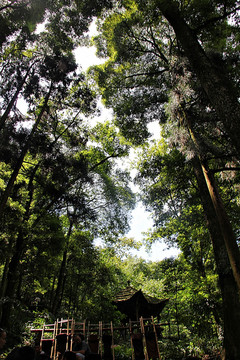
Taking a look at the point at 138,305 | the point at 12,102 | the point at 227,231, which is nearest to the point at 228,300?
the point at 227,231

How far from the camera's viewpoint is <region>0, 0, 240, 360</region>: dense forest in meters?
5.14

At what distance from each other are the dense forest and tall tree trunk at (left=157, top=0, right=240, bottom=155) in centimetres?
3

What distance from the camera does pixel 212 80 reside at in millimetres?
3977

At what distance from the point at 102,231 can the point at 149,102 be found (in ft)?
33.1

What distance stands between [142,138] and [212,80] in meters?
6.08

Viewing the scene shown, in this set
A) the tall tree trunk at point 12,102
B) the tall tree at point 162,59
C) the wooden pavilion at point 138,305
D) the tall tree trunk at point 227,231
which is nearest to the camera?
the tall tree trunk at point 227,231

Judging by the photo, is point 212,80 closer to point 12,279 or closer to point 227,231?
point 227,231

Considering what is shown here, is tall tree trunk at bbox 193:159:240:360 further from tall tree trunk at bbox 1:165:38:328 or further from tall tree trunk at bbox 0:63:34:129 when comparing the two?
tall tree trunk at bbox 0:63:34:129

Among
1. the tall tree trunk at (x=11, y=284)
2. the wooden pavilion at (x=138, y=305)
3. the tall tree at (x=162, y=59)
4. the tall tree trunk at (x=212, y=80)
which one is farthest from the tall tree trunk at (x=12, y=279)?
the tall tree trunk at (x=212, y=80)

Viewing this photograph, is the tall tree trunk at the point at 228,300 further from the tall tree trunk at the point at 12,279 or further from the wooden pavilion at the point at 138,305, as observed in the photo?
the tall tree trunk at the point at 12,279

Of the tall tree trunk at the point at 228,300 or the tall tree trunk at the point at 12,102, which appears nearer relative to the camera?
the tall tree trunk at the point at 228,300

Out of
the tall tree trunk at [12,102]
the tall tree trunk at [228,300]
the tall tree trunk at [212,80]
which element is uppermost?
the tall tree trunk at [12,102]

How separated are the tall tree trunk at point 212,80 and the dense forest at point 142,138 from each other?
0.03 m

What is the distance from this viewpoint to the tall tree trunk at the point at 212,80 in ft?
11.3
